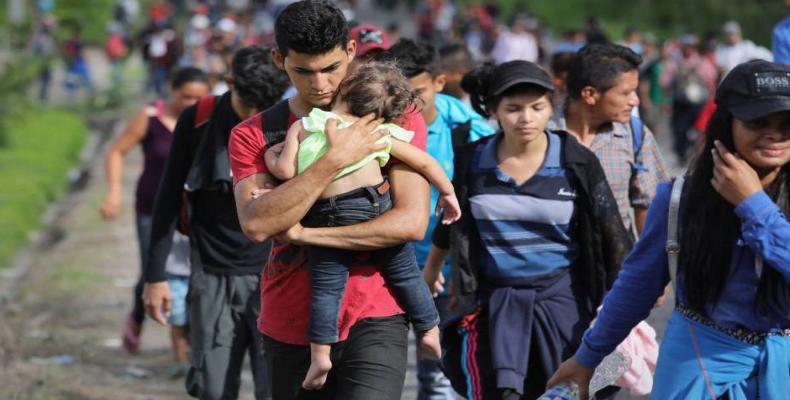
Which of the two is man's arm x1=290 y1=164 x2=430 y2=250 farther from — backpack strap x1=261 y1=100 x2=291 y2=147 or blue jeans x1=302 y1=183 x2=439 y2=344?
backpack strap x1=261 y1=100 x2=291 y2=147

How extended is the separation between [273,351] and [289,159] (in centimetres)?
61

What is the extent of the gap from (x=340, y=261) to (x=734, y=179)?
3.78 feet

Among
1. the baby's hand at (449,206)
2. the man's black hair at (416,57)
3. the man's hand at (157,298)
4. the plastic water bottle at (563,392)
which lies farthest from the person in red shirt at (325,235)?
the man's black hair at (416,57)

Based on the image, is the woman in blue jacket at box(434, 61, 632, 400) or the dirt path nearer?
the woman in blue jacket at box(434, 61, 632, 400)

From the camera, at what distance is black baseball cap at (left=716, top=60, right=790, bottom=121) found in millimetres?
3359

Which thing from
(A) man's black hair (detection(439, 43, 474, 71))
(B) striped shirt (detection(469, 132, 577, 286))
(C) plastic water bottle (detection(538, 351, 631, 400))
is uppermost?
(A) man's black hair (detection(439, 43, 474, 71))

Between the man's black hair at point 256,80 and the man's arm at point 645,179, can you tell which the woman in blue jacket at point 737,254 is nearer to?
the man's arm at point 645,179

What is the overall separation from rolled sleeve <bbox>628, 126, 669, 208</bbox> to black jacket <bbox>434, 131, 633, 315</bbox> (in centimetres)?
47

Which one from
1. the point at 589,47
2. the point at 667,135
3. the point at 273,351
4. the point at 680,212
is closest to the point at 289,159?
the point at 273,351

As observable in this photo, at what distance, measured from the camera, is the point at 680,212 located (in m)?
3.61

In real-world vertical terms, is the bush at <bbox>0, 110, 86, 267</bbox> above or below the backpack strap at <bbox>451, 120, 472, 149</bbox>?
below

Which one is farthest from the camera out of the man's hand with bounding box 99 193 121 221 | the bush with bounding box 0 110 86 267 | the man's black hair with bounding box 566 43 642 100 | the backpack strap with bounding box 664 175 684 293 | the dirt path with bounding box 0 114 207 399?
the bush with bounding box 0 110 86 267

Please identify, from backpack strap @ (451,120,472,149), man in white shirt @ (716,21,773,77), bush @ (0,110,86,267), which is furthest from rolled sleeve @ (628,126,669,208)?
man in white shirt @ (716,21,773,77)

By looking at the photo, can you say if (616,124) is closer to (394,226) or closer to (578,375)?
(578,375)
